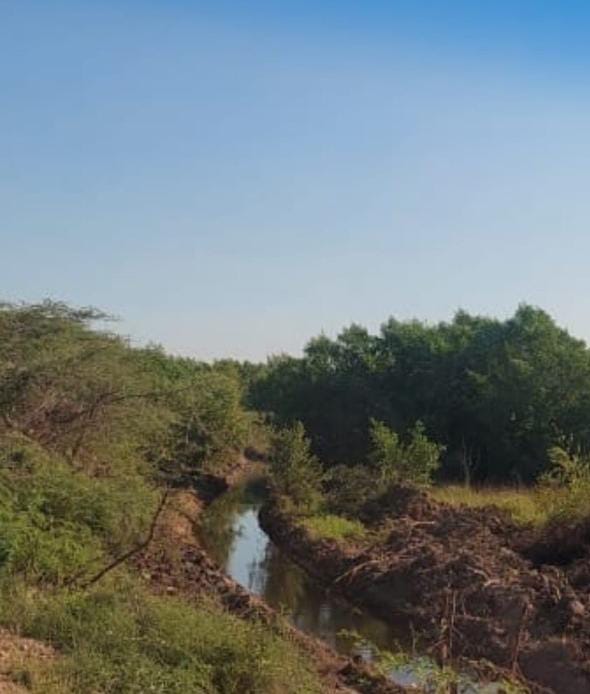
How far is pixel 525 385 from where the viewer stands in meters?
37.2

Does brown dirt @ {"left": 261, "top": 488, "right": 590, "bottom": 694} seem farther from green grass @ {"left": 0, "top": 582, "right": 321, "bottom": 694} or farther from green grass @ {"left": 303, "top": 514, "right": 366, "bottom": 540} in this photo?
green grass @ {"left": 0, "top": 582, "right": 321, "bottom": 694}

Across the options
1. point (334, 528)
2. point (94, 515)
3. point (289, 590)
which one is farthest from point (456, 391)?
point (94, 515)

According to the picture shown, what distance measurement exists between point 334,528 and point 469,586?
8.38 m

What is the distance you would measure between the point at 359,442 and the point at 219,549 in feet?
61.7

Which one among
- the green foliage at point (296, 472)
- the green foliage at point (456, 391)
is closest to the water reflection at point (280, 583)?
the green foliage at point (296, 472)

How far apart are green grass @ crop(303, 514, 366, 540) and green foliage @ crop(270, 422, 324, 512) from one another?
6.72 ft

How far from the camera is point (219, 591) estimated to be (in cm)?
1691

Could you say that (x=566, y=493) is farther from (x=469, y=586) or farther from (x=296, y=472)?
(x=296, y=472)

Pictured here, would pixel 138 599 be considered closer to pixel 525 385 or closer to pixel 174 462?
pixel 174 462

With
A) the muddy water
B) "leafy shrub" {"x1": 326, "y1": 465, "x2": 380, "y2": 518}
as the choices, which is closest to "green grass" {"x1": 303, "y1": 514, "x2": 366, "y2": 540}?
"leafy shrub" {"x1": 326, "y1": 465, "x2": 380, "y2": 518}

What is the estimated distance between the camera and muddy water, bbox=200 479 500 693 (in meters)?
16.4

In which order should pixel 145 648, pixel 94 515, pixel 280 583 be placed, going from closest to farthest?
1. pixel 145 648
2. pixel 94 515
3. pixel 280 583

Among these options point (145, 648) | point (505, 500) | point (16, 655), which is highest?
point (505, 500)

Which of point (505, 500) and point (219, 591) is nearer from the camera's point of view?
point (219, 591)
